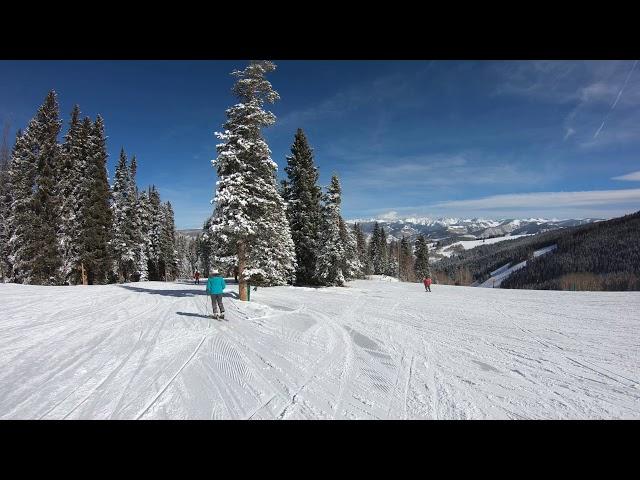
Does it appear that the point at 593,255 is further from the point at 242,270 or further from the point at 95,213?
the point at 95,213

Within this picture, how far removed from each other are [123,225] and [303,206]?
2617cm

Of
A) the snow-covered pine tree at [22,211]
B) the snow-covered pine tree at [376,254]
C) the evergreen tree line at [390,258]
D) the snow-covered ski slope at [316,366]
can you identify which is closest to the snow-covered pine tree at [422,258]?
the evergreen tree line at [390,258]

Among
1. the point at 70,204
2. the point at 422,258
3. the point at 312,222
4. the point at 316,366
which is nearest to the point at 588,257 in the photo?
the point at 422,258

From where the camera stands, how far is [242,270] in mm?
18266

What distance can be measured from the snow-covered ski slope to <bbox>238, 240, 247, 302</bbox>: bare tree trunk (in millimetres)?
4576

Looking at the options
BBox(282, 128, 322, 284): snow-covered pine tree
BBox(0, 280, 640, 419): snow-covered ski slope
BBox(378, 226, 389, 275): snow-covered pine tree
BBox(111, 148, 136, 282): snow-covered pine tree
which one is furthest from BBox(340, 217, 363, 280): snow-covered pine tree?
BBox(378, 226, 389, 275): snow-covered pine tree

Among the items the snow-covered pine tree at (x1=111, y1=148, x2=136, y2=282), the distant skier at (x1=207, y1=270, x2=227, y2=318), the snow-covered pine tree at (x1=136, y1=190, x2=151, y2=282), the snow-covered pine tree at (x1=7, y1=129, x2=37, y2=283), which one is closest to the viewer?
the distant skier at (x1=207, y1=270, x2=227, y2=318)

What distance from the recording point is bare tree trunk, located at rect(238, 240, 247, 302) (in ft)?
59.3

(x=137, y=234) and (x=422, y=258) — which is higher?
(x=137, y=234)

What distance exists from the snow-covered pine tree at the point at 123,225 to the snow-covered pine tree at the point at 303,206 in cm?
2422

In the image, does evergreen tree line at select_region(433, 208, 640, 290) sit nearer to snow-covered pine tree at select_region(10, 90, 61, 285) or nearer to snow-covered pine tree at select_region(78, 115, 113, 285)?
snow-covered pine tree at select_region(78, 115, 113, 285)

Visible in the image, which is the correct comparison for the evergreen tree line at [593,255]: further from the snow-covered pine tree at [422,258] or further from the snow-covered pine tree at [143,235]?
the snow-covered pine tree at [143,235]

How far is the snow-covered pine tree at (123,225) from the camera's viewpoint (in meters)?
43.2

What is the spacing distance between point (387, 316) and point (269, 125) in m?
12.7
